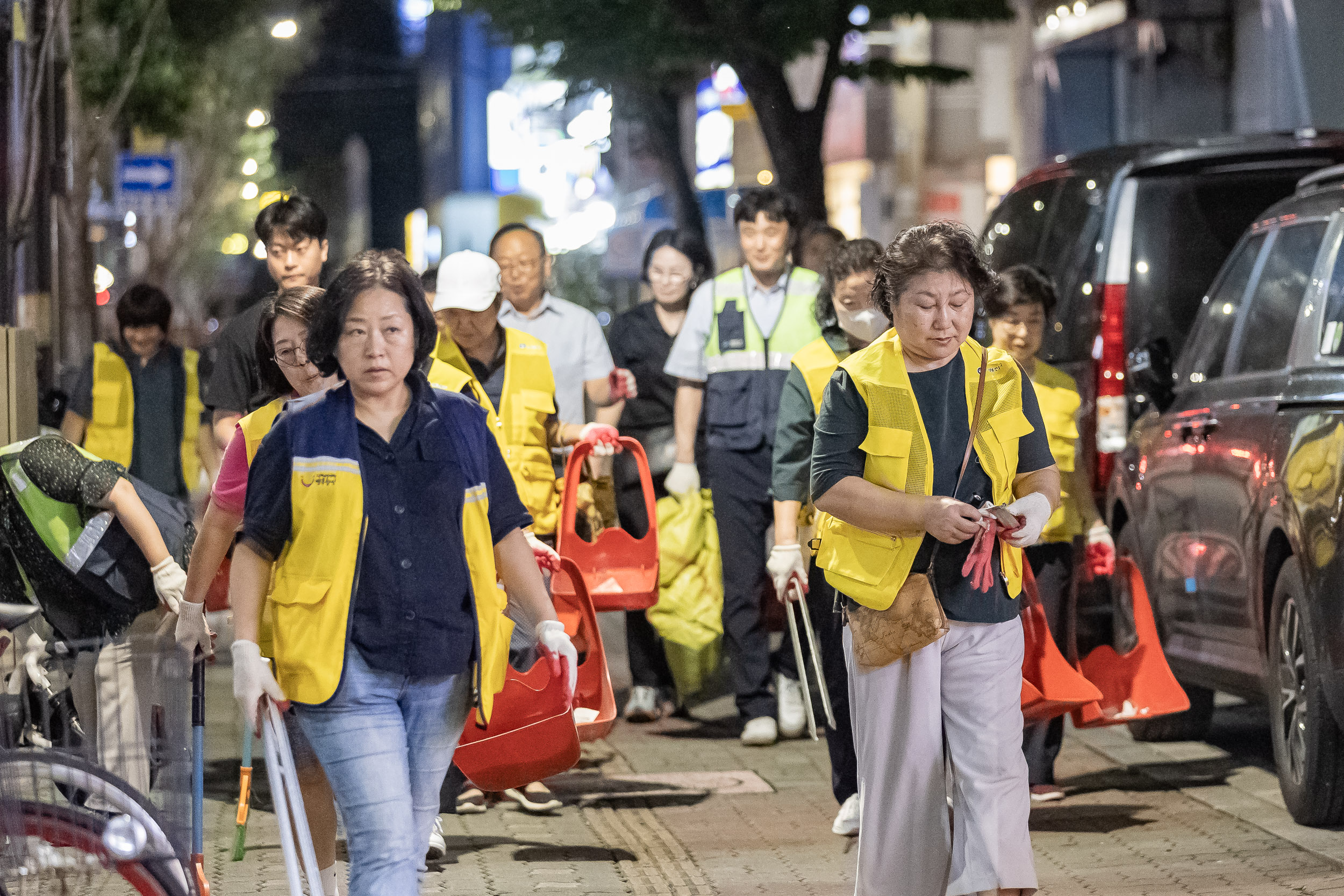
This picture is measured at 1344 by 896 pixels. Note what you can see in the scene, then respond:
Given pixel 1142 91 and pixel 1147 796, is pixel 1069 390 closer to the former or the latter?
pixel 1147 796

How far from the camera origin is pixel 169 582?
614 centimetres

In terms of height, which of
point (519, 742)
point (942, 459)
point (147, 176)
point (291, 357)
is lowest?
point (519, 742)

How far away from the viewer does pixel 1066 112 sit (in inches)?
1021

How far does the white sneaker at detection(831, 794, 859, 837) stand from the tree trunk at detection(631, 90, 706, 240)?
19518 mm

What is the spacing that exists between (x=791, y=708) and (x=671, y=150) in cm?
1824

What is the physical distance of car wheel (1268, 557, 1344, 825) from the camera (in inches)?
257

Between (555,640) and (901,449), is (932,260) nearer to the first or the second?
(901,449)

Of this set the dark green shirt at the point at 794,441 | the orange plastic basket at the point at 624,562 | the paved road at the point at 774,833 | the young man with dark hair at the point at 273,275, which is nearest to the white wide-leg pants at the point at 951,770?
the paved road at the point at 774,833

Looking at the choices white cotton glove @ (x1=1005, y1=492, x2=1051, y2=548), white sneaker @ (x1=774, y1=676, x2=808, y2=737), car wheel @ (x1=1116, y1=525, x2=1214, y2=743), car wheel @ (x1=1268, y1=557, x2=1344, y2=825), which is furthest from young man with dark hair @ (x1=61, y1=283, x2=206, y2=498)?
white cotton glove @ (x1=1005, y1=492, x2=1051, y2=548)

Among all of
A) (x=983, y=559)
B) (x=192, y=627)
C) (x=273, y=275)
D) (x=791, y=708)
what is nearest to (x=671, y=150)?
(x=791, y=708)

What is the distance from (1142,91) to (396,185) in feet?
276

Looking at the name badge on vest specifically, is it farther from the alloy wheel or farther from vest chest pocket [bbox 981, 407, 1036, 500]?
vest chest pocket [bbox 981, 407, 1036, 500]

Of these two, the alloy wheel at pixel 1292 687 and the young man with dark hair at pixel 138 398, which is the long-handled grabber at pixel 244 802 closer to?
the alloy wheel at pixel 1292 687

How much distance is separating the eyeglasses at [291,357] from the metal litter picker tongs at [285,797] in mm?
1568
